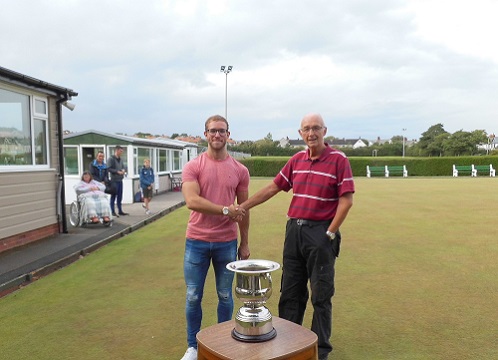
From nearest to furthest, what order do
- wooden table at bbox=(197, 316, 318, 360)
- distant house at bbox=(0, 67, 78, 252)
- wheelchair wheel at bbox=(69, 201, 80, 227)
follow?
1. wooden table at bbox=(197, 316, 318, 360)
2. distant house at bbox=(0, 67, 78, 252)
3. wheelchair wheel at bbox=(69, 201, 80, 227)

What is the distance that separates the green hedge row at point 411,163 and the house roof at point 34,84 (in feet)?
85.3

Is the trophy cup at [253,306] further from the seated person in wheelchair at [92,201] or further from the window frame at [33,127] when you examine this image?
the seated person in wheelchair at [92,201]

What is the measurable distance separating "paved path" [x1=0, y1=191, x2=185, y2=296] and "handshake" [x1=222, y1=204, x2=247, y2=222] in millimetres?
3584

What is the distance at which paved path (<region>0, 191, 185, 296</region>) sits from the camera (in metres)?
5.46

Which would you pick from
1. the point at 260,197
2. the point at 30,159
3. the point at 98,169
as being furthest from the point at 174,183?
the point at 260,197

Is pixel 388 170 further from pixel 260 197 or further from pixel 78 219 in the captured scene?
pixel 260 197

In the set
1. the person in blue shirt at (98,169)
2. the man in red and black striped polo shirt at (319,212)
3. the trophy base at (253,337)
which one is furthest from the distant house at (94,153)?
the trophy base at (253,337)

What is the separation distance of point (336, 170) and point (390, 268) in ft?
11.0

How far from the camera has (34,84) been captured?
7.61 metres

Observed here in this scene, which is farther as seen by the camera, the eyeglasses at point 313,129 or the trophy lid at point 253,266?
the eyeglasses at point 313,129

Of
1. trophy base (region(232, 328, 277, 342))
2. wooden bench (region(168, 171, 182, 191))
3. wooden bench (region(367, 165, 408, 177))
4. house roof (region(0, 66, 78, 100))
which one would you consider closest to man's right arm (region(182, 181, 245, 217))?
trophy base (region(232, 328, 277, 342))

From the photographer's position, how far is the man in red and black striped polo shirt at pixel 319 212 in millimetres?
3117

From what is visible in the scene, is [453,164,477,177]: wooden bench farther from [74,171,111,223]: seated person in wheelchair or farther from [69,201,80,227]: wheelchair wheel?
[69,201,80,227]: wheelchair wheel

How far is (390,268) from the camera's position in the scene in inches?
232
